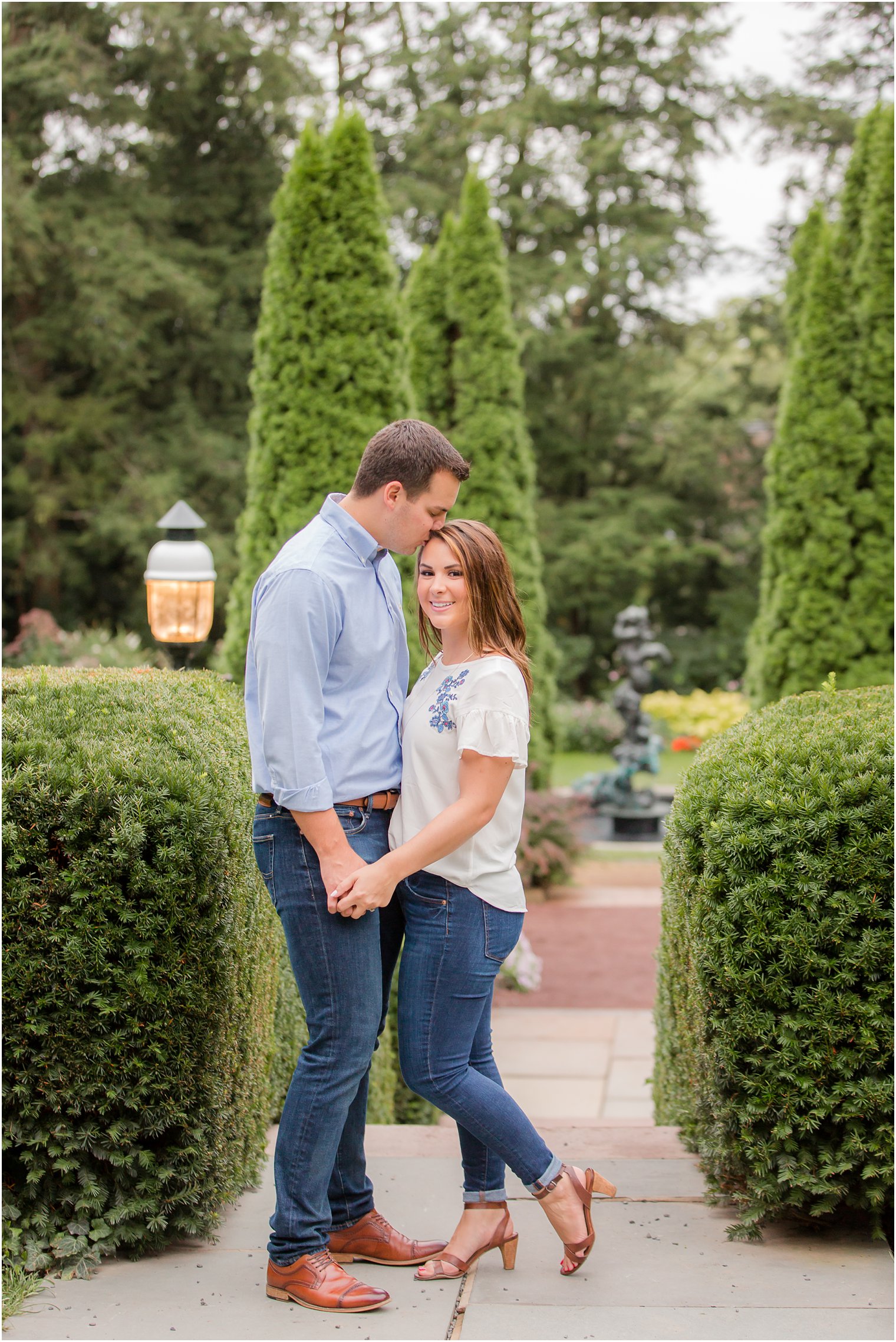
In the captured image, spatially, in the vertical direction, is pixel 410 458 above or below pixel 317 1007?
above

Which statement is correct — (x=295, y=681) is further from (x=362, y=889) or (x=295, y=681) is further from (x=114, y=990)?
(x=114, y=990)

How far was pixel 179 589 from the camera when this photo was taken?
5133mm

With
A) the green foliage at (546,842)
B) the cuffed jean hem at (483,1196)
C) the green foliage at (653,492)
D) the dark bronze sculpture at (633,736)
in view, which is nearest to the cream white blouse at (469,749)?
the cuffed jean hem at (483,1196)

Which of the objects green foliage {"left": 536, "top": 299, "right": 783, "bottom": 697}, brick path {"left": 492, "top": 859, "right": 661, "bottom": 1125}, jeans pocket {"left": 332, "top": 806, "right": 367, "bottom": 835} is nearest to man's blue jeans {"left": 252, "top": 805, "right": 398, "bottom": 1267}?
jeans pocket {"left": 332, "top": 806, "right": 367, "bottom": 835}

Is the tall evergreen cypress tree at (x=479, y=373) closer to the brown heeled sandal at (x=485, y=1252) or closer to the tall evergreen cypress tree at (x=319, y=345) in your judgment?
the tall evergreen cypress tree at (x=319, y=345)

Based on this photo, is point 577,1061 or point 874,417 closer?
point 577,1061

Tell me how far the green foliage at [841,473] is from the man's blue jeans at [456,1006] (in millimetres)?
6073

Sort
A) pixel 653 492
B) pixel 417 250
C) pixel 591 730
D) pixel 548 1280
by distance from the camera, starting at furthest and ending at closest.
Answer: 1. pixel 653 492
2. pixel 417 250
3. pixel 591 730
4. pixel 548 1280

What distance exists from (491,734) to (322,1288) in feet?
3.97

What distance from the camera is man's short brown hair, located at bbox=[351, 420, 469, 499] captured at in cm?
245

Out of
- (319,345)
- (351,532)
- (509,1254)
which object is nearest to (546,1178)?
(509,1254)

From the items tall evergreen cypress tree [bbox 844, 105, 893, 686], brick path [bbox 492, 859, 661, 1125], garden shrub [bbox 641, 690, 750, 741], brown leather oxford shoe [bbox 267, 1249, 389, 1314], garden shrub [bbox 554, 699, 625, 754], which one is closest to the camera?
brown leather oxford shoe [bbox 267, 1249, 389, 1314]

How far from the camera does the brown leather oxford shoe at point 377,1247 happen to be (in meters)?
2.57

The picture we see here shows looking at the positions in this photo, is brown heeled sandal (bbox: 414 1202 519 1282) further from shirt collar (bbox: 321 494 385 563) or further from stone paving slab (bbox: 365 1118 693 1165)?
shirt collar (bbox: 321 494 385 563)
